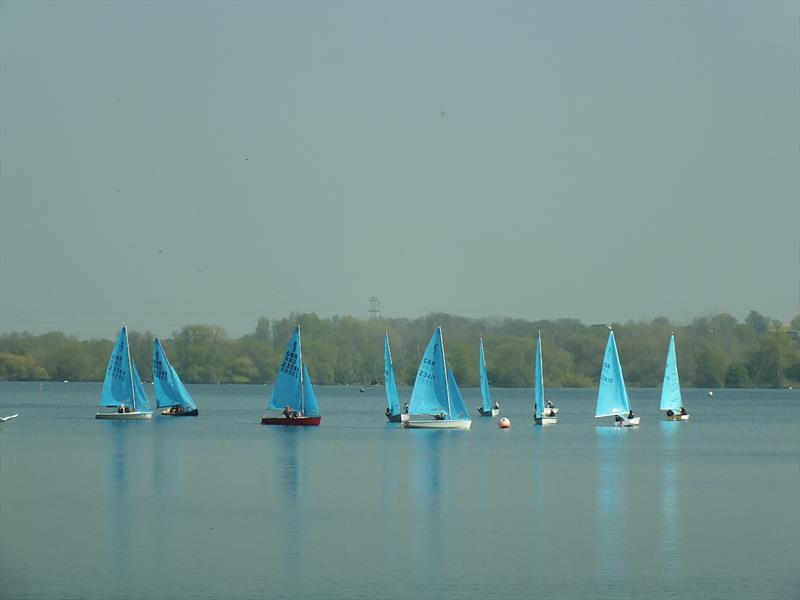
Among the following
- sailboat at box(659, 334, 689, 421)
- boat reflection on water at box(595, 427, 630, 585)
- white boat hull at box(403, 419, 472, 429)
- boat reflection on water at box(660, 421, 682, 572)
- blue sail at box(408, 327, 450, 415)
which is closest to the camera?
boat reflection on water at box(595, 427, 630, 585)

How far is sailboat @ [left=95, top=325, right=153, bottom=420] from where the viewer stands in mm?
86312

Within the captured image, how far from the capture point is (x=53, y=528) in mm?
38750

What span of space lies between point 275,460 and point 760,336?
145020 millimetres

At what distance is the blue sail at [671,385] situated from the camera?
295ft

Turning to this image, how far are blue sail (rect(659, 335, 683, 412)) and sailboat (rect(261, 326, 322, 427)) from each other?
74.3 feet

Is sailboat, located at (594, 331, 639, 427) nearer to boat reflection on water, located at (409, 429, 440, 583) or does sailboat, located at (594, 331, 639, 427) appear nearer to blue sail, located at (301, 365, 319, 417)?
boat reflection on water, located at (409, 429, 440, 583)

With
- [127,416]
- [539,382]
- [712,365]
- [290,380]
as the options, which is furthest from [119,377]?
[712,365]

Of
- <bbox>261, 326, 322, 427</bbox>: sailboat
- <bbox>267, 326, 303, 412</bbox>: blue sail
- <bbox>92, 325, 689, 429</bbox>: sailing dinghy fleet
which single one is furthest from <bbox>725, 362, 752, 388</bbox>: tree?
<bbox>267, 326, 303, 412</bbox>: blue sail

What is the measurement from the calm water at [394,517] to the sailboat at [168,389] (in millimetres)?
8629

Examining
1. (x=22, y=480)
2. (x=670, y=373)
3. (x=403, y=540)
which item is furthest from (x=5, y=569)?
(x=670, y=373)

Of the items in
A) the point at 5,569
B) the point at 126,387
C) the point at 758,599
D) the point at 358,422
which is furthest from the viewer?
the point at 358,422

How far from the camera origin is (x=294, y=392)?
258 ft

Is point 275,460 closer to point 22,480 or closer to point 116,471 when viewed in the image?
point 116,471

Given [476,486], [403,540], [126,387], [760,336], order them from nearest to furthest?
[403,540] → [476,486] → [126,387] → [760,336]
